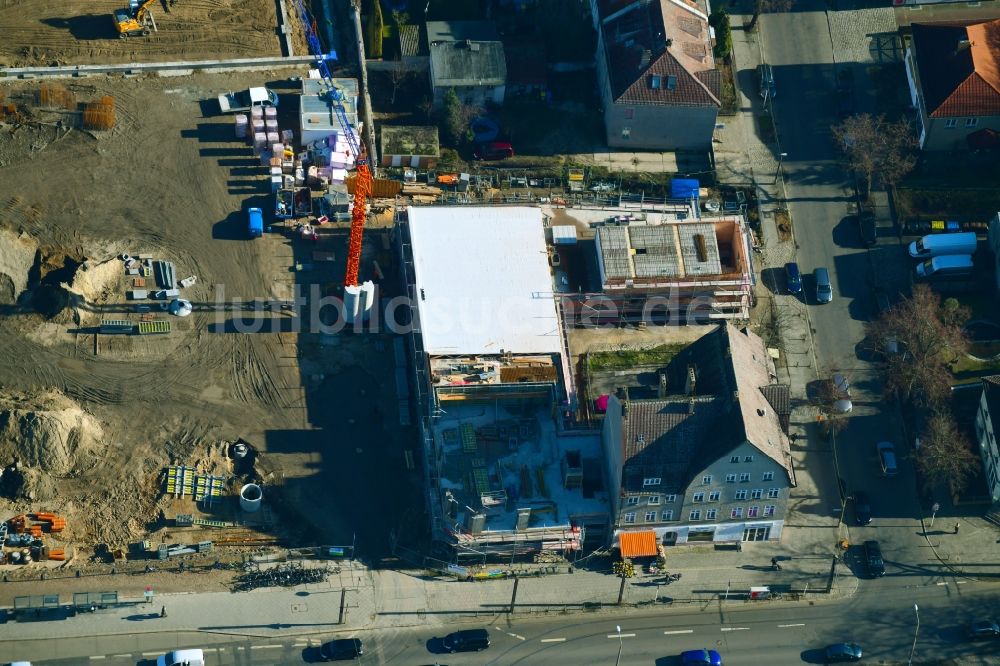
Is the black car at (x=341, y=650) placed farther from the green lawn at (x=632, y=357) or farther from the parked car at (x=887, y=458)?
the parked car at (x=887, y=458)

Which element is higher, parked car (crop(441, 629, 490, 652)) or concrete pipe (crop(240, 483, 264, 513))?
concrete pipe (crop(240, 483, 264, 513))

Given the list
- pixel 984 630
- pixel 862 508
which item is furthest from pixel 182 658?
pixel 984 630

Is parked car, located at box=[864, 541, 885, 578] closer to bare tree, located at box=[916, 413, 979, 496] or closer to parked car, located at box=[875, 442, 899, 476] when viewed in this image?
parked car, located at box=[875, 442, 899, 476]

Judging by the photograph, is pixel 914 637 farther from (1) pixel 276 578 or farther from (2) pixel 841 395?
(1) pixel 276 578

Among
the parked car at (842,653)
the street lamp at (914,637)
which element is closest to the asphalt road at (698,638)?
the street lamp at (914,637)

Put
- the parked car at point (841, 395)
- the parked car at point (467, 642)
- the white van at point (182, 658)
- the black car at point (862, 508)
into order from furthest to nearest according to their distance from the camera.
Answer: the parked car at point (841, 395), the black car at point (862, 508), the parked car at point (467, 642), the white van at point (182, 658)

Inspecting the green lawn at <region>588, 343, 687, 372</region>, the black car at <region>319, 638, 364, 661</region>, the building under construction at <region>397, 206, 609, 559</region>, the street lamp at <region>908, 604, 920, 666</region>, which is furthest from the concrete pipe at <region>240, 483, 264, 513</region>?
the street lamp at <region>908, 604, 920, 666</region>
